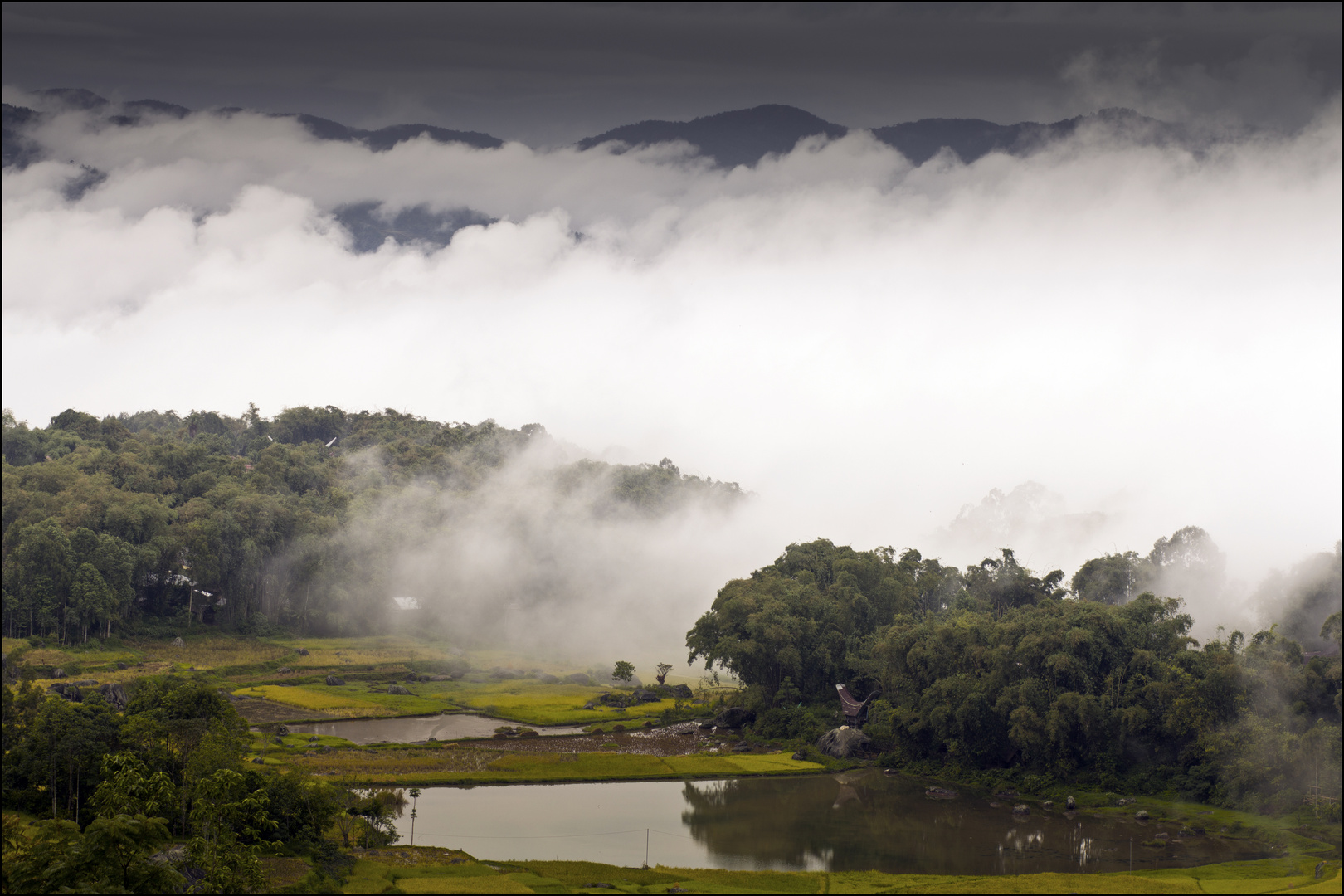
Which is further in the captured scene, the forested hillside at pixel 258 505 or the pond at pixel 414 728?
the forested hillside at pixel 258 505

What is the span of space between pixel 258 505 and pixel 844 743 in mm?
60914

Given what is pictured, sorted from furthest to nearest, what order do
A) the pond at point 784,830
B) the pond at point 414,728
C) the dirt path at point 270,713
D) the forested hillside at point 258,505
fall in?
the forested hillside at point 258,505, the dirt path at point 270,713, the pond at point 414,728, the pond at point 784,830

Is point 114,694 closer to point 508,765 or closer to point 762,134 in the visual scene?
point 508,765

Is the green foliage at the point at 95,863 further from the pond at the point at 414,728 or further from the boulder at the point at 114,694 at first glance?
the pond at the point at 414,728

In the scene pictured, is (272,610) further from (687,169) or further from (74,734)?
(687,169)

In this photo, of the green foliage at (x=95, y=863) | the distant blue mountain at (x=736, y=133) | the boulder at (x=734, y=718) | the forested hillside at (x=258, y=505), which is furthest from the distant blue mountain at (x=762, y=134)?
the green foliage at (x=95, y=863)

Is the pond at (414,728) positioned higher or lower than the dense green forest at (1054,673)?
lower

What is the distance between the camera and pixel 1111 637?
5366cm

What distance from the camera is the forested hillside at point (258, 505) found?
6694 centimetres

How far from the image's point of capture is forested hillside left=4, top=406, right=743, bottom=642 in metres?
66.9

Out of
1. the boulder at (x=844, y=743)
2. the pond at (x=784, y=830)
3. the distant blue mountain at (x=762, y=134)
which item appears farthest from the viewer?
the distant blue mountain at (x=762, y=134)

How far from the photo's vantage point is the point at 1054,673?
172 feet

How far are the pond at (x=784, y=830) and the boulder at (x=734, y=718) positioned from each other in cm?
1370

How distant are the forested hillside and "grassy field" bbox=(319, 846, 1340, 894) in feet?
72.0
